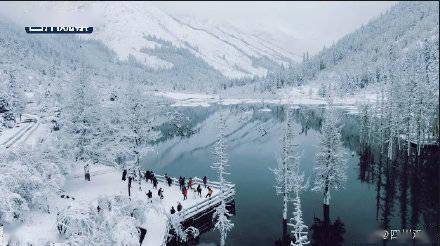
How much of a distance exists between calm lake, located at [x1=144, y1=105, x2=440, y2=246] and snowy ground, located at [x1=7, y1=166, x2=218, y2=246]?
17.6ft

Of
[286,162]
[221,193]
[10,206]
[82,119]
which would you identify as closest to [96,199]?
[10,206]

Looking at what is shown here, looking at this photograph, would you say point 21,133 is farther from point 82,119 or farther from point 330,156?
point 330,156

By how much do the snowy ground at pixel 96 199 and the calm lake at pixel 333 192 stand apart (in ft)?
17.6

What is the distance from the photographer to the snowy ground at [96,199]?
98.1ft

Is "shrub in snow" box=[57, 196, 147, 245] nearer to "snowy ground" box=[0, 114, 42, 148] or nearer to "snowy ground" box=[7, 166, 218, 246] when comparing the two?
"snowy ground" box=[7, 166, 218, 246]

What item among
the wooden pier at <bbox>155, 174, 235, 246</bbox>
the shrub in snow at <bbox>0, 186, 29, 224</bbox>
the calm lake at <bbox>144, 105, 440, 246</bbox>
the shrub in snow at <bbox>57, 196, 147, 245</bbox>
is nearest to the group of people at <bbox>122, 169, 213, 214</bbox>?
the wooden pier at <bbox>155, 174, 235, 246</bbox>

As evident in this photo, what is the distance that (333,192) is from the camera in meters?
54.1

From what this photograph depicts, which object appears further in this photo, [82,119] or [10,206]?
[82,119]

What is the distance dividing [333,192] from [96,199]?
31.2m

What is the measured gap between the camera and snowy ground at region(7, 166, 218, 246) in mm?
29891

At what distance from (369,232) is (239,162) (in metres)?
35.2

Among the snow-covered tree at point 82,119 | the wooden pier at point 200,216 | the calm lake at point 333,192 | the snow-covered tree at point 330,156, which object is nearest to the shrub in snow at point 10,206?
the snow-covered tree at point 82,119

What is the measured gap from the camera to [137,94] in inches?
1906

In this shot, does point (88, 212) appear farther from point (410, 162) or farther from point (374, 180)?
point (410, 162)
